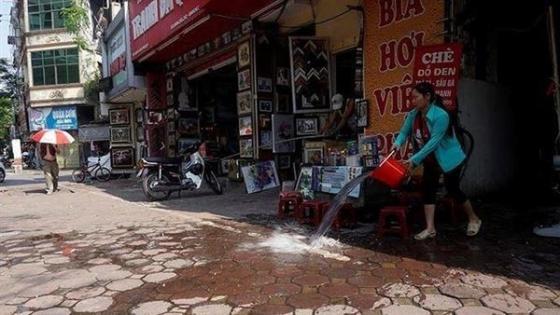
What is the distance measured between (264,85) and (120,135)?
10030 mm

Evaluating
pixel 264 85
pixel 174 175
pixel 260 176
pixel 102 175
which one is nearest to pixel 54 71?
pixel 102 175

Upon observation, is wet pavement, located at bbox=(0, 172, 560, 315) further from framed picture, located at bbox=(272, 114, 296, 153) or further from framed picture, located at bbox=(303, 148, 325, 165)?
framed picture, located at bbox=(272, 114, 296, 153)

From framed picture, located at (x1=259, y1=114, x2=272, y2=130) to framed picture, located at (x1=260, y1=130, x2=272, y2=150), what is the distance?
9 cm

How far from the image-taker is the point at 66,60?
98.5 ft

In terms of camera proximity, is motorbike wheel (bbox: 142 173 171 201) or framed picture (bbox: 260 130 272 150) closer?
motorbike wheel (bbox: 142 173 171 201)

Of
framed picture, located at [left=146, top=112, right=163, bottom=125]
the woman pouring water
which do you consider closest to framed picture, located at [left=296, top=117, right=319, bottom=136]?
the woman pouring water

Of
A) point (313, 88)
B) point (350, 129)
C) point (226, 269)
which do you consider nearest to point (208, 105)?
point (313, 88)

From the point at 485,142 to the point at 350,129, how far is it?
8.88 feet

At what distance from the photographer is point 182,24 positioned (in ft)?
31.5

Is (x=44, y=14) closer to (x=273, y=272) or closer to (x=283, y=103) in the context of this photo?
(x=283, y=103)

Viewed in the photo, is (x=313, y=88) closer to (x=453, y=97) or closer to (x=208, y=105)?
(x=453, y=97)

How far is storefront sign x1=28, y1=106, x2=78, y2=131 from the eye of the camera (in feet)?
99.0

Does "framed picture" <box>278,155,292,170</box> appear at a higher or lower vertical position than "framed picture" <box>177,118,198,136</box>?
lower

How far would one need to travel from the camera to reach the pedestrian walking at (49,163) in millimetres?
12453
